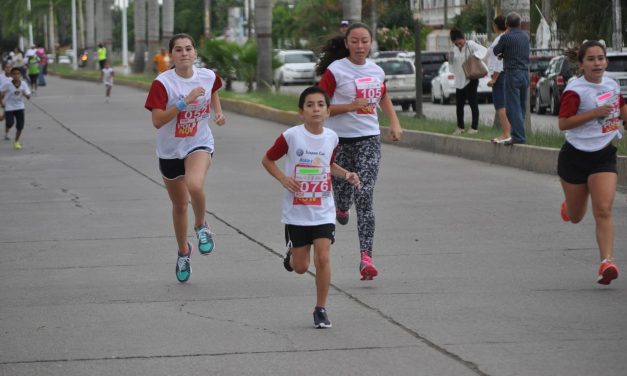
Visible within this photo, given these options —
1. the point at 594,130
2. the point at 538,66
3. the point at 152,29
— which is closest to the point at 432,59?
the point at 538,66

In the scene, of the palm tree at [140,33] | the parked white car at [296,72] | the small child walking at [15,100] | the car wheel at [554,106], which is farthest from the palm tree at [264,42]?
the palm tree at [140,33]

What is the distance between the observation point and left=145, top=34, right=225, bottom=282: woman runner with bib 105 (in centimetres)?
935

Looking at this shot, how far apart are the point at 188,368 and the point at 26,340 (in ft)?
4.26

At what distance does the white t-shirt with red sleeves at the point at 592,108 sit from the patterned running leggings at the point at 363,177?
1.40 m

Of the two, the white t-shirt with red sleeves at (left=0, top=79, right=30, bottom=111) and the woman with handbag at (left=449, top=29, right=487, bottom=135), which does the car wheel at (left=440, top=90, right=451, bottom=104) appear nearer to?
the white t-shirt with red sleeves at (left=0, top=79, right=30, bottom=111)

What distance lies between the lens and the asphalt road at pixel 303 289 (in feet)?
22.5

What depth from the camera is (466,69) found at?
20.4 metres

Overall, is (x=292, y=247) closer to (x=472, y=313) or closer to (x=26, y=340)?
(x=472, y=313)

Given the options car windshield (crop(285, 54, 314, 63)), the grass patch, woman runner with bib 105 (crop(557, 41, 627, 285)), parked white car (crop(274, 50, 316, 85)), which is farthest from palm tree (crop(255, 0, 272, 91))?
woman runner with bib 105 (crop(557, 41, 627, 285))

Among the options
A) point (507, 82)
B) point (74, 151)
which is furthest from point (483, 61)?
point (74, 151)

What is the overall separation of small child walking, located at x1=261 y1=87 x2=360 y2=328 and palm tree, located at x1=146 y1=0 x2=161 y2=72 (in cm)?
→ 4968

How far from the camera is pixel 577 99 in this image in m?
9.25

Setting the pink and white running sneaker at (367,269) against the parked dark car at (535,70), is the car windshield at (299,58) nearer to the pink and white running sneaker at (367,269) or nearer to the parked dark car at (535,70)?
the parked dark car at (535,70)

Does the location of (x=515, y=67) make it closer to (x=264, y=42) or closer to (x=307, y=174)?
(x=307, y=174)
